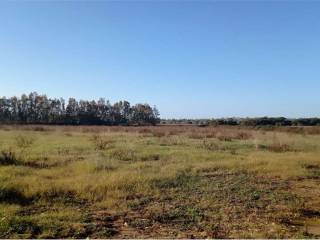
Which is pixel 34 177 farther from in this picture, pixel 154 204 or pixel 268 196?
pixel 268 196

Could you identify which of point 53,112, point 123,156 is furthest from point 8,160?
point 53,112

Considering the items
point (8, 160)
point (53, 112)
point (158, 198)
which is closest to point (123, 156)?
point (8, 160)

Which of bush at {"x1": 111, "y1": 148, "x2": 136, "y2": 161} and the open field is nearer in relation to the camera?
the open field

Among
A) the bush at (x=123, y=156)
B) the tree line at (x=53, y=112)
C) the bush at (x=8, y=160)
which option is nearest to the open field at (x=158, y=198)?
the bush at (x=8, y=160)

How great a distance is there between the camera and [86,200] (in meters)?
11.3

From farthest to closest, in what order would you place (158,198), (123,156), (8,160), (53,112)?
(53,112), (123,156), (8,160), (158,198)

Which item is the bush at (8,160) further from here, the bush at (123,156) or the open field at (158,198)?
the bush at (123,156)

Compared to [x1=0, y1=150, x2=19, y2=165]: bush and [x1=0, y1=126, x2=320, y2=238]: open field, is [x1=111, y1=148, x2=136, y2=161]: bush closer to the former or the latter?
[x1=0, y1=126, x2=320, y2=238]: open field

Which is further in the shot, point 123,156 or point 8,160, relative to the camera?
point 123,156

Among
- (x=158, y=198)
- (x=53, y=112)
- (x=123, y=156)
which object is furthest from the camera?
(x=53, y=112)

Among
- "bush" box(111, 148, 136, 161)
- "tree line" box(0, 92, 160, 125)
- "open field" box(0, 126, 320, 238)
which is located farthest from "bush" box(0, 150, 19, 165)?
"tree line" box(0, 92, 160, 125)

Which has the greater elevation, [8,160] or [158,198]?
[8,160]

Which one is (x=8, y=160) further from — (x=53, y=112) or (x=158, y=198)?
(x=53, y=112)

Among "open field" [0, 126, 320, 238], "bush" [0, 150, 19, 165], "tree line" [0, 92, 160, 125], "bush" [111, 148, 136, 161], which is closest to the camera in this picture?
"open field" [0, 126, 320, 238]
